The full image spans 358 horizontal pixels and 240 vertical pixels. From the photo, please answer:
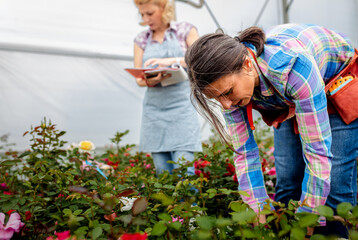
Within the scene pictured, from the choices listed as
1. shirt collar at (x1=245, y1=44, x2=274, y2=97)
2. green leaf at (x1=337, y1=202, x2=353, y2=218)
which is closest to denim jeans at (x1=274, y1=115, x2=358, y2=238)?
shirt collar at (x1=245, y1=44, x2=274, y2=97)

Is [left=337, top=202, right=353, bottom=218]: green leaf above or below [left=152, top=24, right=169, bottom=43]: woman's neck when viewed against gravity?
below

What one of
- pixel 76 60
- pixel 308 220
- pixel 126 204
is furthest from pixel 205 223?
pixel 76 60

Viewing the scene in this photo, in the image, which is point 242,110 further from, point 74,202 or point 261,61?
point 74,202

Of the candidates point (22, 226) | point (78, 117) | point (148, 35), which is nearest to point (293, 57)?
point (22, 226)

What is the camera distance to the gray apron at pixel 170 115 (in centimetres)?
170

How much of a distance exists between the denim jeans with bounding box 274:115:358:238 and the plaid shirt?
0.59ft

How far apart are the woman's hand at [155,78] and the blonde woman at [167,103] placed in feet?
0.11

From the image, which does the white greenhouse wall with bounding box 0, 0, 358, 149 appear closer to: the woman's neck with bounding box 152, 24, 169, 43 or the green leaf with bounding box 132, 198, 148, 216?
the woman's neck with bounding box 152, 24, 169, 43

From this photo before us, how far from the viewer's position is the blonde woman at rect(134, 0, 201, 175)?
66.6 inches

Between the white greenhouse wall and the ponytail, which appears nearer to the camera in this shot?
the ponytail

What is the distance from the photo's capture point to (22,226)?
2.65 feet

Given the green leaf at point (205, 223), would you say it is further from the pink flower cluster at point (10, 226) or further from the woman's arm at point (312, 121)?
the pink flower cluster at point (10, 226)

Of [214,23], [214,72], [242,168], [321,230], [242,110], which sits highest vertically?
[214,23]

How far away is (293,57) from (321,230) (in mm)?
674
